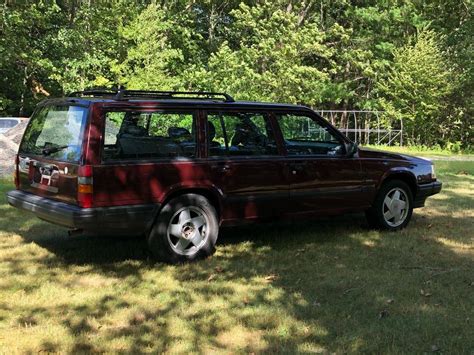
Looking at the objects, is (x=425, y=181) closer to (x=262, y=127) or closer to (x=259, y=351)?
(x=262, y=127)

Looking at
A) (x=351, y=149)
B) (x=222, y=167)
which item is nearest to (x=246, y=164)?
(x=222, y=167)

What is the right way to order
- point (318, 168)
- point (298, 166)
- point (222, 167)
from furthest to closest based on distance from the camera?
1. point (318, 168)
2. point (298, 166)
3. point (222, 167)

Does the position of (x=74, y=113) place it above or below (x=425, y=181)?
above

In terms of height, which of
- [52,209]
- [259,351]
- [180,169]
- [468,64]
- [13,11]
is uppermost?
[13,11]

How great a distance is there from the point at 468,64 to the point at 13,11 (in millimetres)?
22079

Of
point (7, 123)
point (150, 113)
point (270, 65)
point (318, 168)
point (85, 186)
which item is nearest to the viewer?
point (85, 186)

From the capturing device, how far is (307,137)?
22.8 feet

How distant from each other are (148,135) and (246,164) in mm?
1124

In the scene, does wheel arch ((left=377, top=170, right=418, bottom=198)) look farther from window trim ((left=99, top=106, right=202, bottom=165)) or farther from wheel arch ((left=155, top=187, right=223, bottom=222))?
window trim ((left=99, top=106, right=202, bottom=165))

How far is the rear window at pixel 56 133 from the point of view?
540 centimetres

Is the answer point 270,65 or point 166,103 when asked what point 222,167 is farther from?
point 270,65

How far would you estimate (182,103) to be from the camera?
595cm

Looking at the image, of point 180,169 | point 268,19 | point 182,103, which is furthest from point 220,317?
point 268,19

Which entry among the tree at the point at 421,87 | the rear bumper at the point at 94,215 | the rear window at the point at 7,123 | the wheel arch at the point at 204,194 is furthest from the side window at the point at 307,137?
the tree at the point at 421,87
